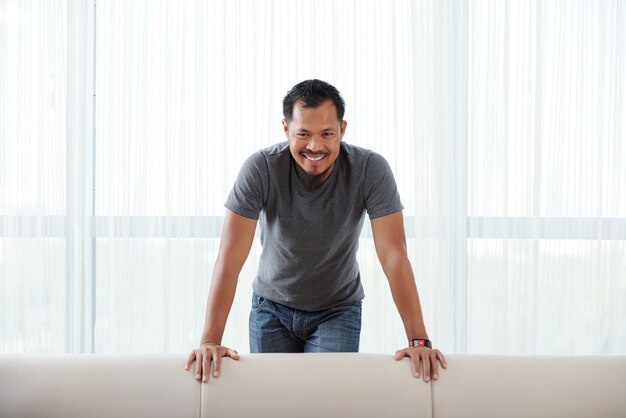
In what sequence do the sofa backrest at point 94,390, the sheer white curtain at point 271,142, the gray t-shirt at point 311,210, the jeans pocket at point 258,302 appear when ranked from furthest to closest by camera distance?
the sheer white curtain at point 271,142
the jeans pocket at point 258,302
the gray t-shirt at point 311,210
the sofa backrest at point 94,390

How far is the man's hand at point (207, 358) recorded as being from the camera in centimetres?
178

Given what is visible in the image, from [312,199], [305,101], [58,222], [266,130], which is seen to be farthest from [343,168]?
[58,222]

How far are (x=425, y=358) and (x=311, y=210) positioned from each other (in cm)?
55

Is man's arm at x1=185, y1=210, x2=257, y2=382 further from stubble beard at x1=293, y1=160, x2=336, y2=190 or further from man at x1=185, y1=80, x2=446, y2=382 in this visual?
stubble beard at x1=293, y1=160, x2=336, y2=190

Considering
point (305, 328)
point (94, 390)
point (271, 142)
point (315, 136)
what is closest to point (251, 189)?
point (315, 136)

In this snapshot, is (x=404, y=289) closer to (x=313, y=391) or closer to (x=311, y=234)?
(x=311, y=234)

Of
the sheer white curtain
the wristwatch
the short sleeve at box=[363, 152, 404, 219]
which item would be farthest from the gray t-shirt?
the sheer white curtain

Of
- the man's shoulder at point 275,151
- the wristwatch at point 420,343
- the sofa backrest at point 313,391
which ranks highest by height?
the man's shoulder at point 275,151

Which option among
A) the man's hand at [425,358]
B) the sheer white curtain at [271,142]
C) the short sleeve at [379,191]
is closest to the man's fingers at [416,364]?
the man's hand at [425,358]

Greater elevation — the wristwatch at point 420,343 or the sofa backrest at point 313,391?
the wristwatch at point 420,343

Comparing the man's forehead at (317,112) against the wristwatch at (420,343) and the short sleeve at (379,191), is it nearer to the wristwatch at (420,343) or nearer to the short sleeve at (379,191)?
the short sleeve at (379,191)

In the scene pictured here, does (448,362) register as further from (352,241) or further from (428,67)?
(428,67)

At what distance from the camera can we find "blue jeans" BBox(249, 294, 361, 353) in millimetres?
2096

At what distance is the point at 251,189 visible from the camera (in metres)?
1.99
